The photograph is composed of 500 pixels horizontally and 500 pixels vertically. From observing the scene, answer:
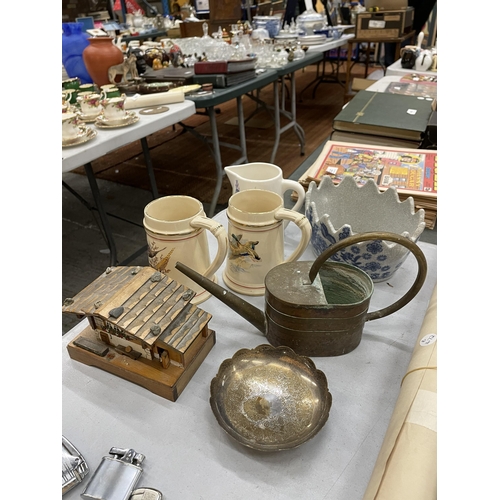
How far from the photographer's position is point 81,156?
4.20 feet

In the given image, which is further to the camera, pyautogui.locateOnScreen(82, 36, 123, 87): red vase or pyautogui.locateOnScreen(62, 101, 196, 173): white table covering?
pyautogui.locateOnScreen(82, 36, 123, 87): red vase

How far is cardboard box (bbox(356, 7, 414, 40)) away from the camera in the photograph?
10.6 ft

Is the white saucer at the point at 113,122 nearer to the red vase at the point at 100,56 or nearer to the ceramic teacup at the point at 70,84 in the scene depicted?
the ceramic teacup at the point at 70,84

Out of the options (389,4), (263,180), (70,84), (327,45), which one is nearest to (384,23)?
(389,4)

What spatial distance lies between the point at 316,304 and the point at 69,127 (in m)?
1.10

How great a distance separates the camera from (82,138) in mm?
1313

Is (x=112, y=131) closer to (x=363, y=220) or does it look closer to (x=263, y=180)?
(x=263, y=180)

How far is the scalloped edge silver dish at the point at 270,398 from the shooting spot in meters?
0.53

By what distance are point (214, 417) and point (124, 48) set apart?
2.58 meters

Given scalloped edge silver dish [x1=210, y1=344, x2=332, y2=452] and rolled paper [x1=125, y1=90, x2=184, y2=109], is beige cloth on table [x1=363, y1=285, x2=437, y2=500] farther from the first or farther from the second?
rolled paper [x1=125, y1=90, x2=184, y2=109]

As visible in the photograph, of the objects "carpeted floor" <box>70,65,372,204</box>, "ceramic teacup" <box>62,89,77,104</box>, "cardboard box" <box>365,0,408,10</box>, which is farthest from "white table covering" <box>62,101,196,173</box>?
"cardboard box" <box>365,0,408,10</box>

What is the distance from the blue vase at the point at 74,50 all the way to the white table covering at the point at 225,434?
6.10 feet

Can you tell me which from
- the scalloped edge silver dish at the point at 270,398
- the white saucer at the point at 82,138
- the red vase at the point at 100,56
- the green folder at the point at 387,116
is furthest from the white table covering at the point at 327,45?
the scalloped edge silver dish at the point at 270,398

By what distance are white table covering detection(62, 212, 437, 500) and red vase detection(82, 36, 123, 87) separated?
1.64m
